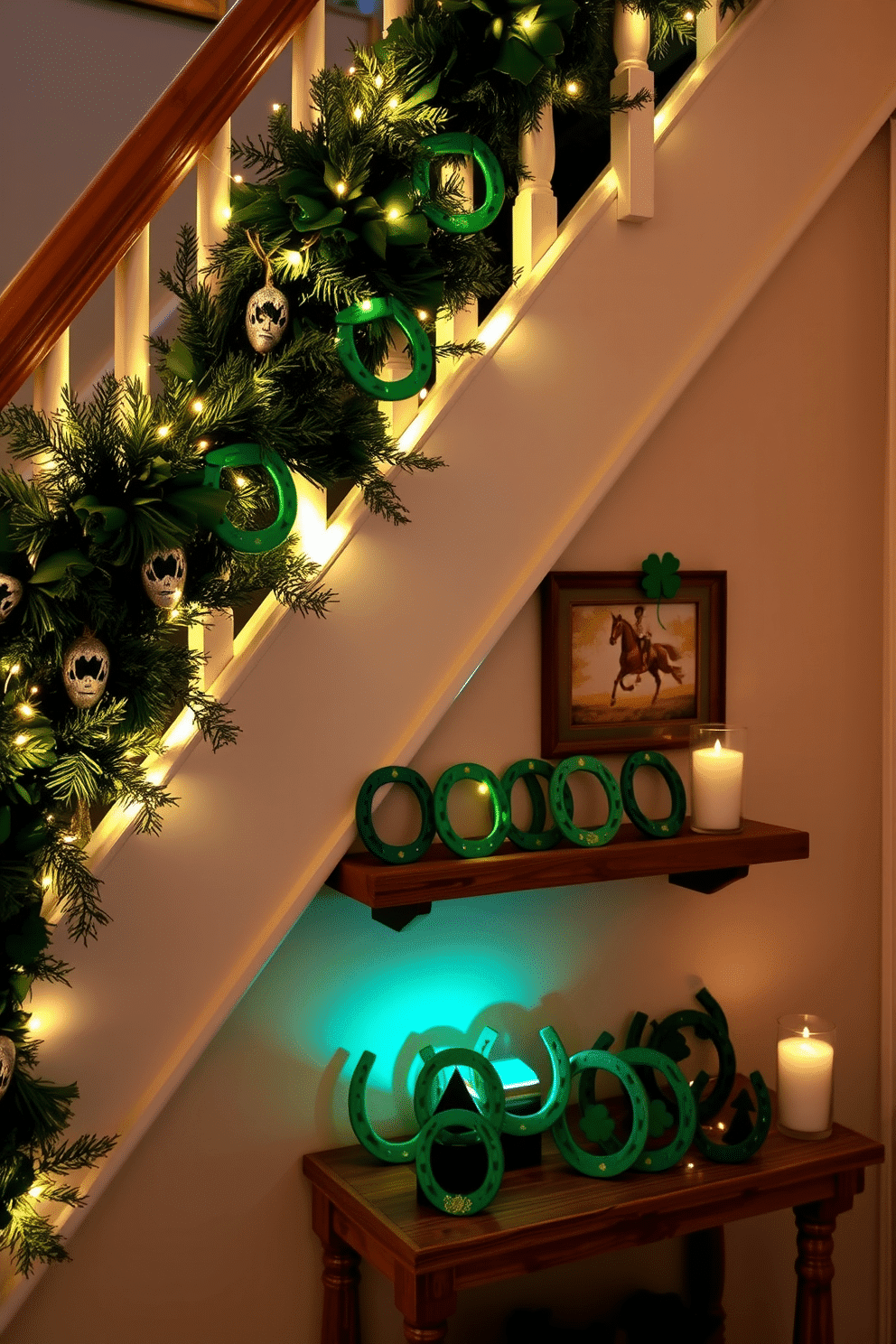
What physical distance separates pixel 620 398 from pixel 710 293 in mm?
262

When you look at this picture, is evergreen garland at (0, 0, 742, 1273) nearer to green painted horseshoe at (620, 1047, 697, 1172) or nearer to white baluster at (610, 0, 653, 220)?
white baluster at (610, 0, 653, 220)

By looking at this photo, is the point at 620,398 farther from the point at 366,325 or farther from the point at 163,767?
the point at 163,767

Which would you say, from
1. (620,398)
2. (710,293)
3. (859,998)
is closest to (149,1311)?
(859,998)

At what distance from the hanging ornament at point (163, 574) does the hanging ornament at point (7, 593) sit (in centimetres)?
14

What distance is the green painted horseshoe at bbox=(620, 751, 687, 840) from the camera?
179 cm

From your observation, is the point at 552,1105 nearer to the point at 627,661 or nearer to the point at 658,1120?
the point at 658,1120

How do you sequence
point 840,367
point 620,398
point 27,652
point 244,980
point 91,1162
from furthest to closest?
point 840,367, point 620,398, point 244,980, point 91,1162, point 27,652

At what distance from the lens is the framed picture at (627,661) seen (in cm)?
183

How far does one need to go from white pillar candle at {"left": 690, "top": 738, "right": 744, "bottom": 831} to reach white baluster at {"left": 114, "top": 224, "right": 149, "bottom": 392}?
105 centimetres

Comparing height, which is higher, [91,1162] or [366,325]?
[366,325]

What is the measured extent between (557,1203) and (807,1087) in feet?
1.60

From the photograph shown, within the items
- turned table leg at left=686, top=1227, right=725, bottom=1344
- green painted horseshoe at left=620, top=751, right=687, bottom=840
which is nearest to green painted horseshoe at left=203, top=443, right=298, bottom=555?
green painted horseshoe at left=620, top=751, right=687, bottom=840

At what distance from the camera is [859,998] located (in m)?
2.18

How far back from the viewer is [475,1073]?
165cm
